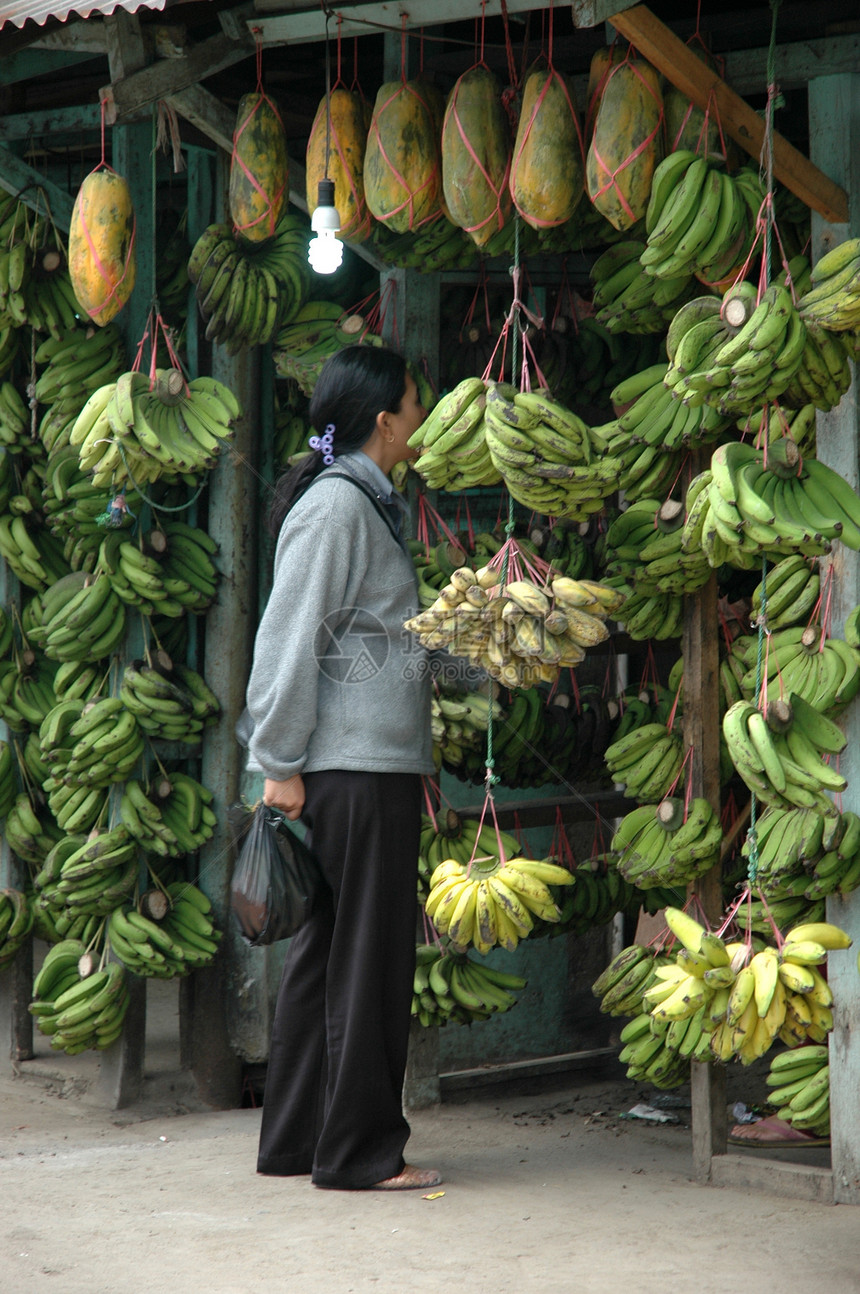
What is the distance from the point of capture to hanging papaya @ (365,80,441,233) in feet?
11.3

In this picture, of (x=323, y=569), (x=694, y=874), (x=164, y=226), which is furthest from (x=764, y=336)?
(x=164, y=226)

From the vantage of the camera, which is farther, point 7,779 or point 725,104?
point 7,779

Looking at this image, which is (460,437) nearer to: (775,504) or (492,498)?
(775,504)

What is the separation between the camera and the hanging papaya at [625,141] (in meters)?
3.09

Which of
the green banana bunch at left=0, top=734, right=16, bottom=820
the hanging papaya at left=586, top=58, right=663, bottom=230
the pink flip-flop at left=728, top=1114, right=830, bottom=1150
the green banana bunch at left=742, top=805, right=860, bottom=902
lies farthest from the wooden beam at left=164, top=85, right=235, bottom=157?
the pink flip-flop at left=728, top=1114, right=830, bottom=1150

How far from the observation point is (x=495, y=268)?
4465 mm

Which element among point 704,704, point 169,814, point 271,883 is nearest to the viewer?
point 271,883

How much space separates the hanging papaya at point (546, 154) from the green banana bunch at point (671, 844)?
4.59 feet

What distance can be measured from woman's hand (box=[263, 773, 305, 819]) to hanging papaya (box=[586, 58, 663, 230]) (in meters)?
1.41

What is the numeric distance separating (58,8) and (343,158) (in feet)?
2.40

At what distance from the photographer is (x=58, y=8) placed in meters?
3.35

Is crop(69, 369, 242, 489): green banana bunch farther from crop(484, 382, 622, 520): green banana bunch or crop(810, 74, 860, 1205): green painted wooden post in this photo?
crop(810, 74, 860, 1205): green painted wooden post

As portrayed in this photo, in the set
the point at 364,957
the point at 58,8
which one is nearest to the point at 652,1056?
the point at 364,957

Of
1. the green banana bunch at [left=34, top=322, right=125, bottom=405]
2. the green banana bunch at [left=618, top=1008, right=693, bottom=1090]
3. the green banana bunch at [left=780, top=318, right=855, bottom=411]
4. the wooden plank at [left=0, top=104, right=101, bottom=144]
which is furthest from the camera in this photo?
the wooden plank at [left=0, top=104, right=101, bottom=144]
